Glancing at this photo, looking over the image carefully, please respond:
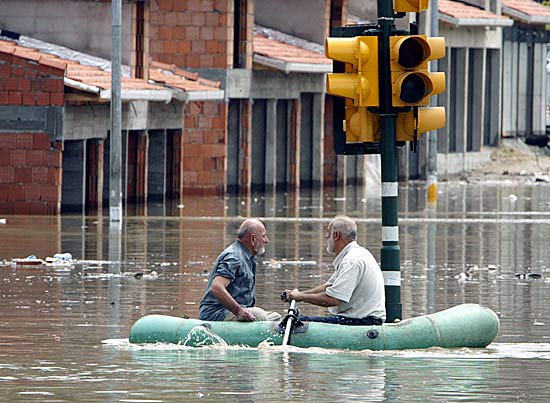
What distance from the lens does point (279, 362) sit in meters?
16.0

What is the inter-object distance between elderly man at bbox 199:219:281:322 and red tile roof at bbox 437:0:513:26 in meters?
45.2

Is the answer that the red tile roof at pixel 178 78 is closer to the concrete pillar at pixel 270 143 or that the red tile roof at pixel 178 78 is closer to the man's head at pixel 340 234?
the concrete pillar at pixel 270 143

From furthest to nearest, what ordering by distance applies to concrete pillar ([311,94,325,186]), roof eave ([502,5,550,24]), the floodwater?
roof eave ([502,5,550,24]), concrete pillar ([311,94,325,186]), the floodwater

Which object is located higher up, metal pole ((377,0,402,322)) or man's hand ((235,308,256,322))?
metal pole ((377,0,402,322))

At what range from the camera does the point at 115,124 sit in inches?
1423

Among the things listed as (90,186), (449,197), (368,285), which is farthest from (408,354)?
(449,197)

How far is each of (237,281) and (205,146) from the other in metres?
33.2

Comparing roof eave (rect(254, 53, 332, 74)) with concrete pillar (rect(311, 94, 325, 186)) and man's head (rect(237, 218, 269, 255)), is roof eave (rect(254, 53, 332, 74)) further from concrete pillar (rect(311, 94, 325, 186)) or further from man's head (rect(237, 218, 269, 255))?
man's head (rect(237, 218, 269, 255))

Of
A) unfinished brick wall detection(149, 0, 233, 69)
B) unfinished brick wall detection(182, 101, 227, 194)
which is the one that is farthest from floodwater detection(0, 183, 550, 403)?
unfinished brick wall detection(149, 0, 233, 69)

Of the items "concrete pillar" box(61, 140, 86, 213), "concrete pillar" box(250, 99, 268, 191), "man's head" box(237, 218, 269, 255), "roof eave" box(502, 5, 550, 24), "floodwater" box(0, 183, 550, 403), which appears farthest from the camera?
"roof eave" box(502, 5, 550, 24)

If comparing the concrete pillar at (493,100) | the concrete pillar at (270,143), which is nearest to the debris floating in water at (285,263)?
the concrete pillar at (270,143)

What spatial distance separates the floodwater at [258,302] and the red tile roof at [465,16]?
18742mm

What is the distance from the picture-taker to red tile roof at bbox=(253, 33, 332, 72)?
51.6m

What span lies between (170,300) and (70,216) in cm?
1622
